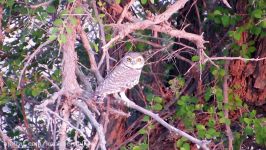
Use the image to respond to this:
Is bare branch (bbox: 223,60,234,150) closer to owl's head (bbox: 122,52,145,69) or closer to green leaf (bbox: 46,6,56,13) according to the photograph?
owl's head (bbox: 122,52,145,69)

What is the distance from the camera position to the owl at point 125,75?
10.5ft

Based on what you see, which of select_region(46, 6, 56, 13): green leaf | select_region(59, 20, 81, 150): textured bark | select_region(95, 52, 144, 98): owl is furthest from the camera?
select_region(46, 6, 56, 13): green leaf

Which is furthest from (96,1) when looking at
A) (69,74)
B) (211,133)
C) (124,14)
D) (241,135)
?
(241,135)

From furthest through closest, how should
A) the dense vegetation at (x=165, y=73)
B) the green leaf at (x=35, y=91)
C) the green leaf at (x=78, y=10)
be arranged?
the green leaf at (x=35, y=91) < the dense vegetation at (x=165, y=73) < the green leaf at (x=78, y=10)

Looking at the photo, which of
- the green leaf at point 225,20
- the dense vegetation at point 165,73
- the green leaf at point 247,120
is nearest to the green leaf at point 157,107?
the dense vegetation at point 165,73

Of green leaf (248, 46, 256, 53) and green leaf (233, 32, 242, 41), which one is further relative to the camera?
green leaf (248, 46, 256, 53)

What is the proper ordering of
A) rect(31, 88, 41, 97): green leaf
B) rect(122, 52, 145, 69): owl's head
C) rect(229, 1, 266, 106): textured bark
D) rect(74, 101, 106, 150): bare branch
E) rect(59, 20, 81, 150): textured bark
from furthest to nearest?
rect(229, 1, 266, 106): textured bark → rect(31, 88, 41, 97): green leaf → rect(122, 52, 145, 69): owl's head → rect(59, 20, 81, 150): textured bark → rect(74, 101, 106, 150): bare branch

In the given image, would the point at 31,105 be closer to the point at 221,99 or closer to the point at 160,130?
the point at 160,130

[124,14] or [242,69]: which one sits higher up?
[124,14]

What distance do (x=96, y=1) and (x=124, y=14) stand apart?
14.6 inches

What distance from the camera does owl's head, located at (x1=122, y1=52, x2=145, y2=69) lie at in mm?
3542

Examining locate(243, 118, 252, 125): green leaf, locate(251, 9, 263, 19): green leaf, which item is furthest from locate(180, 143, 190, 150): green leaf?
locate(251, 9, 263, 19): green leaf

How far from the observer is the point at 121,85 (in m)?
3.37

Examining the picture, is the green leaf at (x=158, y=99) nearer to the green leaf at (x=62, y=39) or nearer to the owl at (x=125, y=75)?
the owl at (x=125, y=75)
